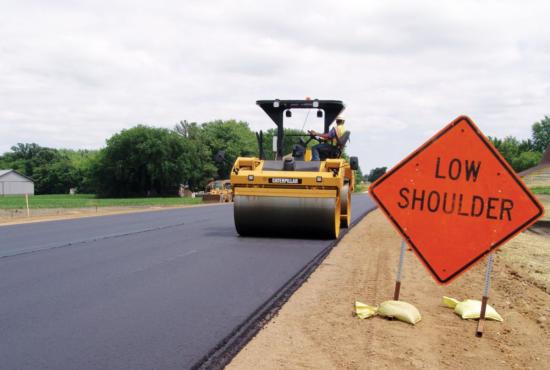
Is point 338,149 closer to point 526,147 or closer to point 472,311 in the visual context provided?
point 472,311

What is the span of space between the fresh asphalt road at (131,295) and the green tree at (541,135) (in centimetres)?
10833

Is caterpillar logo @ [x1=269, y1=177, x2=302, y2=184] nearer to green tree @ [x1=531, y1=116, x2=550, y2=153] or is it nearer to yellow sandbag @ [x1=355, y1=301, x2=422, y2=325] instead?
yellow sandbag @ [x1=355, y1=301, x2=422, y2=325]

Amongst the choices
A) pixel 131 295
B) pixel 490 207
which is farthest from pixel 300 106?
pixel 490 207

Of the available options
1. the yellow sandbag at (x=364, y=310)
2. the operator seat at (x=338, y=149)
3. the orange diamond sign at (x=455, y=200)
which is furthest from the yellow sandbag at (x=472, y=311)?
the operator seat at (x=338, y=149)

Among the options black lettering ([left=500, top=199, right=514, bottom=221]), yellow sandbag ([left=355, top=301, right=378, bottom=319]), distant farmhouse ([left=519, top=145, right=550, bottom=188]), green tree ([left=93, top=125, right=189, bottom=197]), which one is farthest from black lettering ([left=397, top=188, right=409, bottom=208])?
green tree ([left=93, top=125, right=189, bottom=197])

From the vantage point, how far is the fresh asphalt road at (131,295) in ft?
12.5

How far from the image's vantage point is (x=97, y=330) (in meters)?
4.28

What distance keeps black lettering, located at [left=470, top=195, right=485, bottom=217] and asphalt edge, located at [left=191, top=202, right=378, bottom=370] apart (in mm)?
2063

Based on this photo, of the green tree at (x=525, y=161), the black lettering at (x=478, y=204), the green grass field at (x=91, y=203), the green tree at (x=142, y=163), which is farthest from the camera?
the green tree at (x=525, y=161)

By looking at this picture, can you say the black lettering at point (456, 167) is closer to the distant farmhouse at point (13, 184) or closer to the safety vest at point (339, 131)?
the safety vest at point (339, 131)

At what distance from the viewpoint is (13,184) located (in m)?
91.6

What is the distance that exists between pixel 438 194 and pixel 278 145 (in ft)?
22.9

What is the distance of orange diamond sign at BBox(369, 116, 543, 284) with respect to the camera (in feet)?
16.0

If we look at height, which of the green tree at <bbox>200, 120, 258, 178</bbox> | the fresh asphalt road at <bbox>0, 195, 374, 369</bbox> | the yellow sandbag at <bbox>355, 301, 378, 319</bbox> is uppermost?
the green tree at <bbox>200, 120, 258, 178</bbox>
